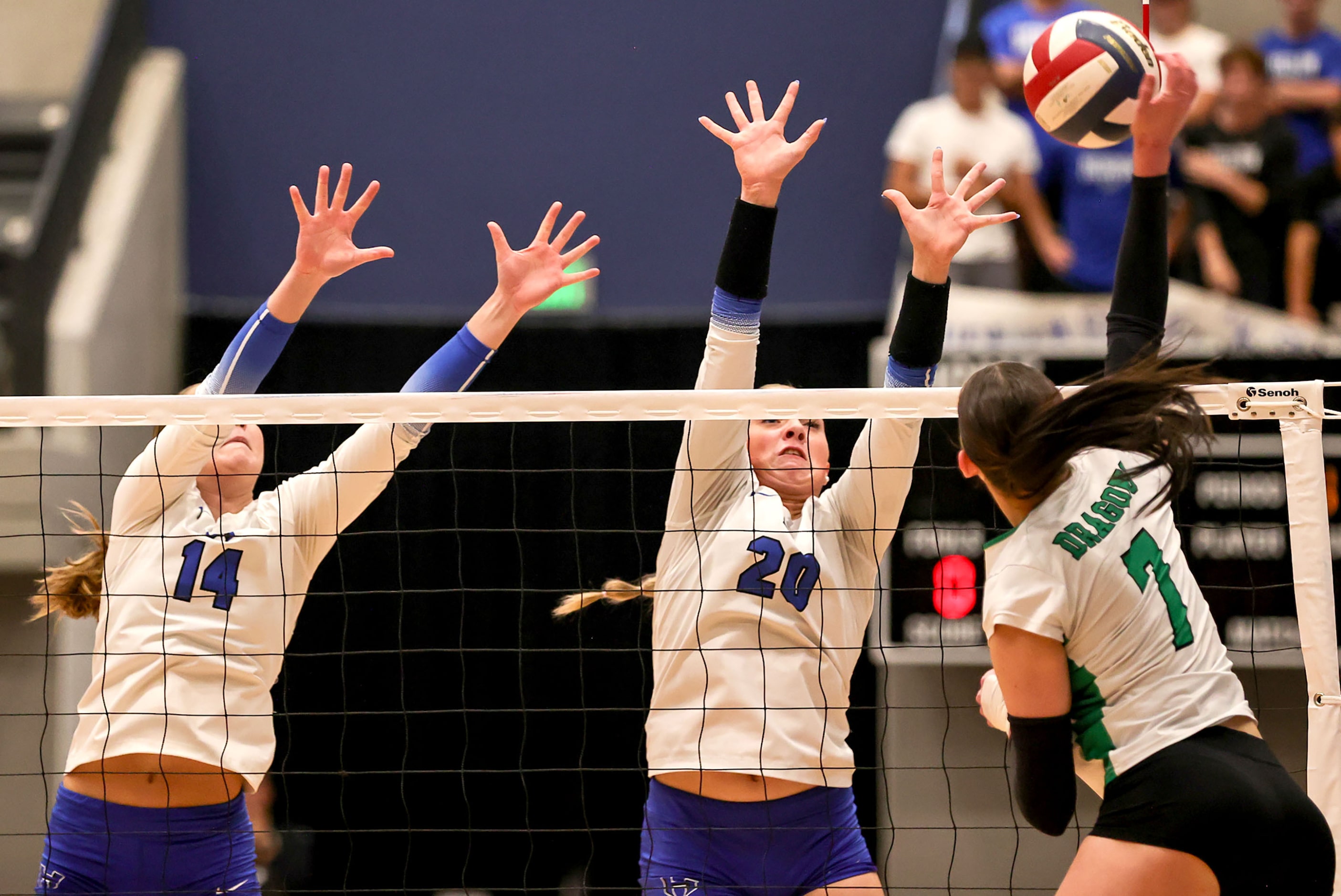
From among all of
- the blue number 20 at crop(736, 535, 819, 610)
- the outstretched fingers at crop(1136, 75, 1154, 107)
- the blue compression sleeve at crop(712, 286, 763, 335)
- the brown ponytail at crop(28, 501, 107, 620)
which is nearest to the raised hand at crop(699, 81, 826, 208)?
the blue compression sleeve at crop(712, 286, 763, 335)

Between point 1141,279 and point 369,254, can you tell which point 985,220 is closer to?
point 1141,279

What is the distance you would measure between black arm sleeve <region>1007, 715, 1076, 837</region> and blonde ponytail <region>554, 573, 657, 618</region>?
4.57 feet

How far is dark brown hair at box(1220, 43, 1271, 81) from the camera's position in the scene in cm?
721

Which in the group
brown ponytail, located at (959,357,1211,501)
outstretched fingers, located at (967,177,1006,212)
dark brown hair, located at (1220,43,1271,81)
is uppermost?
dark brown hair, located at (1220,43,1271,81)

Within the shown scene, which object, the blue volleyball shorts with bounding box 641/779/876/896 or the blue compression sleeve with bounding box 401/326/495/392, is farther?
the blue compression sleeve with bounding box 401/326/495/392

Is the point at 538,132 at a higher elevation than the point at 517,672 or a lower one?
higher

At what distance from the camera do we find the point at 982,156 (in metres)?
7.24

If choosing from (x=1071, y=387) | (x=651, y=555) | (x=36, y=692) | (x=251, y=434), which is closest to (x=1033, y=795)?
(x=1071, y=387)

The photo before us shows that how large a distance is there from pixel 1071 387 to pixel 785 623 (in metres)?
Answer: 0.90

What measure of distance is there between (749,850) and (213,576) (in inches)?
59.6

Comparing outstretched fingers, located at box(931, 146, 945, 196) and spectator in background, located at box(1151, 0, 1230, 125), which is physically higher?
spectator in background, located at box(1151, 0, 1230, 125)

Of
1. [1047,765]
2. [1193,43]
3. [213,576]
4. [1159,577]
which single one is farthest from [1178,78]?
[1193,43]

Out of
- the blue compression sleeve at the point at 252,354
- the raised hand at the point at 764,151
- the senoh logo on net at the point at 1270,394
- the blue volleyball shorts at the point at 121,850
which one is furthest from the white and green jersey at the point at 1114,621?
the blue volleyball shorts at the point at 121,850

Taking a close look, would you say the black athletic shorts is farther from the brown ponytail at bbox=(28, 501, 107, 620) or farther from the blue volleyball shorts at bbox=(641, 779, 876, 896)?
the brown ponytail at bbox=(28, 501, 107, 620)
